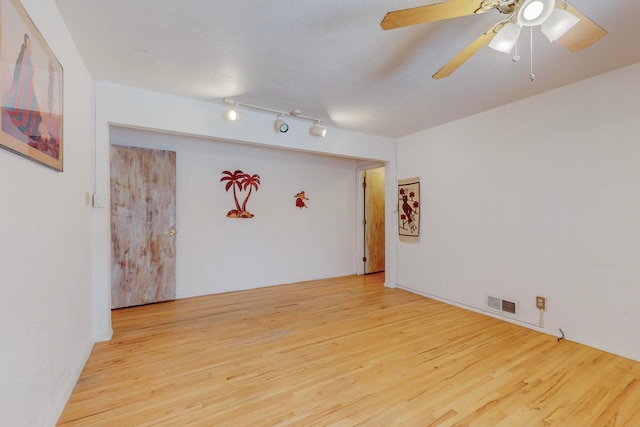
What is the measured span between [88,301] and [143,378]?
2.93 ft

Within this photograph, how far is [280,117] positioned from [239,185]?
1.35m

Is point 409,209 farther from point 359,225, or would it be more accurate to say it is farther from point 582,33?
point 582,33

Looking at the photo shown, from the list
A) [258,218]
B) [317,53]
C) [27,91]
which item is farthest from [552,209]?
[27,91]

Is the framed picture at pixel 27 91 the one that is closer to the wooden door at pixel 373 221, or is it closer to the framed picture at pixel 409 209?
the framed picture at pixel 409 209

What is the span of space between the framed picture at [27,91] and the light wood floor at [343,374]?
1546 millimetres

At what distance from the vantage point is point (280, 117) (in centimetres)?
355

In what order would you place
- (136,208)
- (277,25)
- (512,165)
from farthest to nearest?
(136,208) → (512,165) → (277,25)

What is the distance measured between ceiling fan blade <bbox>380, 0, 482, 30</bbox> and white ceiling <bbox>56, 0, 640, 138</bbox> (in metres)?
0.38

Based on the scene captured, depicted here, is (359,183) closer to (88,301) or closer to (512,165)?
(512,165)

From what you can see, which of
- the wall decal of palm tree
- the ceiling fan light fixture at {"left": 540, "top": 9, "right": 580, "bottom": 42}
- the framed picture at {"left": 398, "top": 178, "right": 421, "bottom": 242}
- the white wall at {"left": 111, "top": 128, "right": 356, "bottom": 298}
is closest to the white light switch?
the white wall at {"left": 111, "top": 128, "right": 356, "bottom": 298}

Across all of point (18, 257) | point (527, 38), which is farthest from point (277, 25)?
point (18, 257)

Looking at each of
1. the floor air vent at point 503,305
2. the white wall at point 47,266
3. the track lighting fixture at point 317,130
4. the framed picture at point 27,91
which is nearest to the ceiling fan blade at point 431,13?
the framed picture at point 27,91

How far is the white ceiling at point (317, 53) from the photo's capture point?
1.75 m

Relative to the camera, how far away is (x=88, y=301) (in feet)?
8.01
